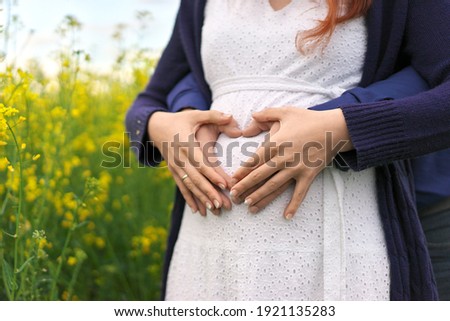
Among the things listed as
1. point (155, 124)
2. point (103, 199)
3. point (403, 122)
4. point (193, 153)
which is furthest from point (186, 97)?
point (103, 199)

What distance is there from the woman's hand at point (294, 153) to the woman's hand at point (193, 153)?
0.06m

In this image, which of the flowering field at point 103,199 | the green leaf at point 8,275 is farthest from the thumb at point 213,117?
the flowering field at point 103,199

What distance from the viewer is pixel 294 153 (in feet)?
3.58

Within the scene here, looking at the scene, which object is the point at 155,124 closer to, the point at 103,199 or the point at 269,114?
the point at 269,114

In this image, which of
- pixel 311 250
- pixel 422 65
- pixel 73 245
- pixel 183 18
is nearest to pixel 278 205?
pixel 311 250

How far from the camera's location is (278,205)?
115 cm

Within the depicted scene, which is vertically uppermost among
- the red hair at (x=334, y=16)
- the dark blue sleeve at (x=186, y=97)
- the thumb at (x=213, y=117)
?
the red hair at (x=334, y=16)

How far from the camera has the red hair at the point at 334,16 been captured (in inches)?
45.3

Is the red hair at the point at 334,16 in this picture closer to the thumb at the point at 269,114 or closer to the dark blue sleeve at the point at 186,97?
the thumb at the point at 269,114

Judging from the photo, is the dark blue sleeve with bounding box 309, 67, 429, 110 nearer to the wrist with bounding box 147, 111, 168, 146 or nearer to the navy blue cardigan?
the navy blue cardigan

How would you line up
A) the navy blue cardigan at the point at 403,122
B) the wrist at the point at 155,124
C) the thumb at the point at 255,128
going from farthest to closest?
the wrist at the point at 155,124 → the thumb at the point at 255,128 → the navy blue cardigan at the point at 403,122

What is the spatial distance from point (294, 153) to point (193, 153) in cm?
22
